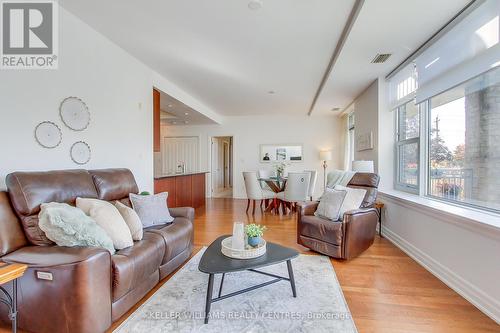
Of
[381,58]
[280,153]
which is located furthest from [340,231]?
[280,153]

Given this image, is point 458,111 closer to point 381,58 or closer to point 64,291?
point 381,58

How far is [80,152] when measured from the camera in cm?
278

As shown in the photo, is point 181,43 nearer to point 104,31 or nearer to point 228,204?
point 104,31

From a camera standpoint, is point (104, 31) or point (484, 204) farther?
point (104, 31)

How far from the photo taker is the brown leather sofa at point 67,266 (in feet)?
4.90

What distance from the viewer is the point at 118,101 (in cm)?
333

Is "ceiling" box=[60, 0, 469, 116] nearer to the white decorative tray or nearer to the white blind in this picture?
the white blind

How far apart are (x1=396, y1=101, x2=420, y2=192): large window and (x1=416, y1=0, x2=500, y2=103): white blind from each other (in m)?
0.59

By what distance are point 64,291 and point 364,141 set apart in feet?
15.8

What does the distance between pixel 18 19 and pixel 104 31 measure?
31.5 inches

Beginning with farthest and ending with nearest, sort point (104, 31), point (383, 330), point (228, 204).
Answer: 1. point (228, 204)
2. point (104, 31)
3. point (383, 330)

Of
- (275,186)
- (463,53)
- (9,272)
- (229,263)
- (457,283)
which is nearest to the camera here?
(9,272)

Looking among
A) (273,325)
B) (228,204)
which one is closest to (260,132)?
(228,204)

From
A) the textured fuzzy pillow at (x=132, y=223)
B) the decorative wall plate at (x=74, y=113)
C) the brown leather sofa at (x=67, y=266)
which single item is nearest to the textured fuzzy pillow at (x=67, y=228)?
the brown leather sofa at (x=67, y=266)
